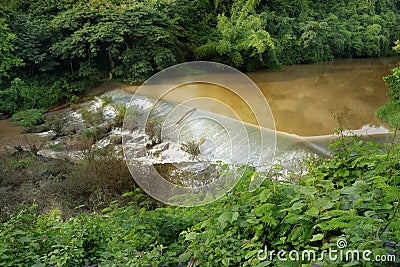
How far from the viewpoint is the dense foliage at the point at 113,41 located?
9.57 meters

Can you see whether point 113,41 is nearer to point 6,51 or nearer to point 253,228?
point 6,51

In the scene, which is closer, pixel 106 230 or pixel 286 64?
pixel 106 230

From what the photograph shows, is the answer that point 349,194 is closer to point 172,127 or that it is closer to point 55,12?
point 172,127

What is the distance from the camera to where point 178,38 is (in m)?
11.5

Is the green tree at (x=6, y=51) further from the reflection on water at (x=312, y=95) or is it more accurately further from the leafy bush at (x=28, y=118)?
Result: the reflection on water at (x=312, y=95)

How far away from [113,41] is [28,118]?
11.0ft

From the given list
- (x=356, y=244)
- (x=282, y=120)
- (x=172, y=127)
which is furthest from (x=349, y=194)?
(x=282, y=120)

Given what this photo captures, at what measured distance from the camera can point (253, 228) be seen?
5.14 feet

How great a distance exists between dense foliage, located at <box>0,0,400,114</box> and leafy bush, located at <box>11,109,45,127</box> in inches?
33.1

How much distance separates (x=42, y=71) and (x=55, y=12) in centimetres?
189

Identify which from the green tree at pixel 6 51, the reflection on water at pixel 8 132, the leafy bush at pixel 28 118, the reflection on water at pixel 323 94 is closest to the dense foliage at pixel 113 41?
the green tree at pixel 6 51

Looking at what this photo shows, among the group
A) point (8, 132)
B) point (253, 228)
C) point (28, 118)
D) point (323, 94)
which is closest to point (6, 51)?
point (28, 118)

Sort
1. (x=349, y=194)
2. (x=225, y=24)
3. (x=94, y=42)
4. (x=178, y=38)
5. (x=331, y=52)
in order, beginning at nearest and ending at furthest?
1. (x=349, y=194)
2. (x=94, y=42)
3. (x=178, y=38)
4. (x=225, y=24)
5. (x=331, y=52)

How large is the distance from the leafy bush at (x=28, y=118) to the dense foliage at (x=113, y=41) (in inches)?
33.1
